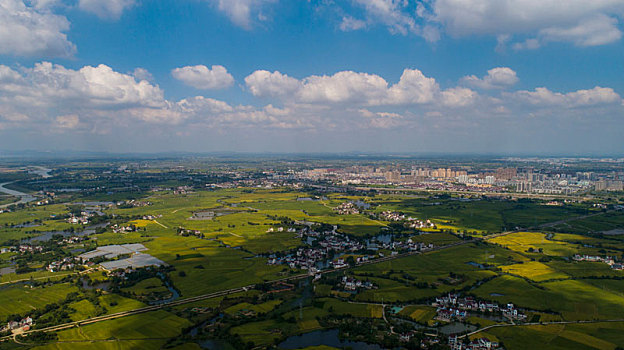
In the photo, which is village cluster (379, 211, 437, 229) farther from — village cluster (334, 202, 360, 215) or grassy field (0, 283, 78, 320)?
grassy field (0, 283, 78, 320)

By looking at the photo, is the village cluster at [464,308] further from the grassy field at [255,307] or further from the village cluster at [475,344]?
the grassy field at [255,307]

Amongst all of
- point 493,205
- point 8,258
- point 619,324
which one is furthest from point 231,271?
point 493,205

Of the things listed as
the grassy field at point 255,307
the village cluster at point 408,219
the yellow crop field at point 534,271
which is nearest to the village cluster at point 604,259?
the yellow crop field at point 534,271

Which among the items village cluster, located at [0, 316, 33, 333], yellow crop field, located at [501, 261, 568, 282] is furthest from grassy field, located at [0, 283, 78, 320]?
yellow crop field, located at [501, 261, 568, 282]

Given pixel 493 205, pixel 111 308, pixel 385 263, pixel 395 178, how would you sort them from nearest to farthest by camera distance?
pixel 111 308 → pixel 385 263 → pixel 493 205 → pixel 395 178

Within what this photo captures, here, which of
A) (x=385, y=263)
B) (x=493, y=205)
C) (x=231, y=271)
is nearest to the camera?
(x=231, y=271)

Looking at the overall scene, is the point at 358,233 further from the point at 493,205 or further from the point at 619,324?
the point at 493,205

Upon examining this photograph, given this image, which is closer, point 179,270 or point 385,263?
point 179,270

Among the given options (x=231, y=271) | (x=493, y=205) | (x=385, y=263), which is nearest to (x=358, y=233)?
(x=385, y=263)

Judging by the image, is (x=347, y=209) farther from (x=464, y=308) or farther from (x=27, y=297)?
(x=27, y=297)
